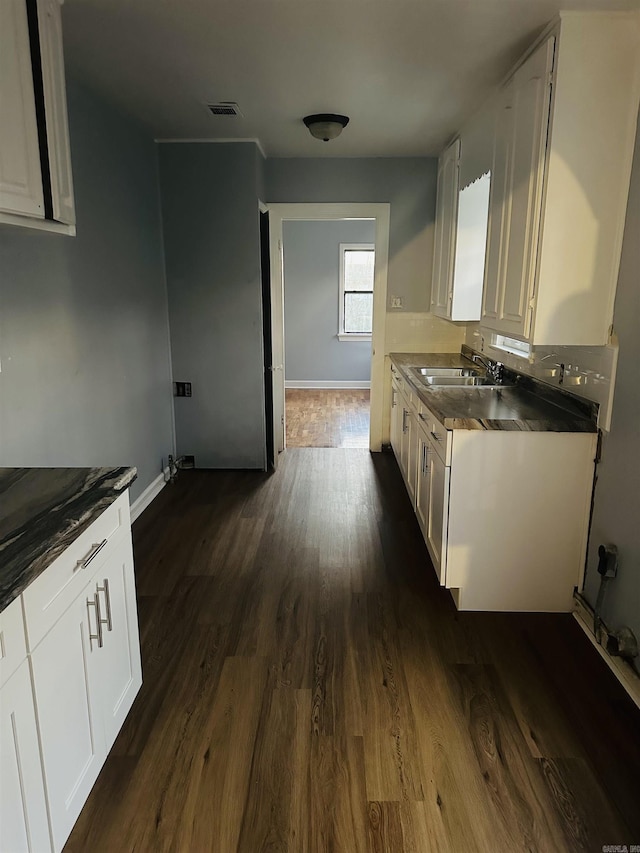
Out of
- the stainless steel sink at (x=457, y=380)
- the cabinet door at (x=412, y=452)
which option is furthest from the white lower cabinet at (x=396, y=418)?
the cabinet door at (x=412, y=452)

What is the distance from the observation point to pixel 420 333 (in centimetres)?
502

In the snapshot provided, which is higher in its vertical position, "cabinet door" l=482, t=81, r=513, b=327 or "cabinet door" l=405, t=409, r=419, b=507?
"cabinet door" l=482, t=81, r=513, b=327

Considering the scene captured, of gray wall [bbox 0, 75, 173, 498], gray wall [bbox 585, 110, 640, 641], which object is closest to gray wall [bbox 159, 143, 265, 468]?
gray wall [bbox 0, 75, 173, 498]

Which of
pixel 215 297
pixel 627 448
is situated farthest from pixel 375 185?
pixel 627 448

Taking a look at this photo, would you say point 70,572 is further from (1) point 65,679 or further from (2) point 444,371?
(2) point 444,371

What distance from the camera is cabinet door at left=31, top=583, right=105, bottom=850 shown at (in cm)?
139

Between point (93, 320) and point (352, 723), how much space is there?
7.72 ft

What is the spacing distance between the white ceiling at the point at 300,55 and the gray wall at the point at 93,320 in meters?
0.40

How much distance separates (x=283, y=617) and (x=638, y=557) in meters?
1.51

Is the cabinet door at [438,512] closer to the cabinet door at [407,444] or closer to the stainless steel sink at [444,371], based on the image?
the cabinet door at [407,444]

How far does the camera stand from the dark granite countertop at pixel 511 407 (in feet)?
8.13

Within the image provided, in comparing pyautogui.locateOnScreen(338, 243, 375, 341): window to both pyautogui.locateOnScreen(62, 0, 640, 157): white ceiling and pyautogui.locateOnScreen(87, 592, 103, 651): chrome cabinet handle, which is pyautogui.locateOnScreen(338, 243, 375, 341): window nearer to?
pyautogui.locateOnScreen(62, 0, 640, 157): white ceiling

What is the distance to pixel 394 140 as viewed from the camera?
163 inches

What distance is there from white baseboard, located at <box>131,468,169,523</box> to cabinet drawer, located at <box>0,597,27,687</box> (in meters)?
2.52
